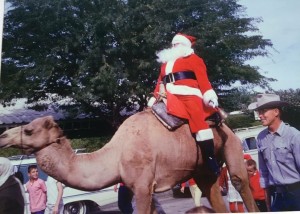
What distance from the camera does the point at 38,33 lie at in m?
2.08

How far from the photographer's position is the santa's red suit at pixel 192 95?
63.7 inches

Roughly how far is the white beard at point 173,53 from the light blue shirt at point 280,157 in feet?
1.86

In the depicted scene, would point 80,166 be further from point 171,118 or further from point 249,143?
point 249,143

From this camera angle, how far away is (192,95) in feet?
5.53

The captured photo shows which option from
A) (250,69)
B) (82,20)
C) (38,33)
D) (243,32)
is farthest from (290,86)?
(38,33)

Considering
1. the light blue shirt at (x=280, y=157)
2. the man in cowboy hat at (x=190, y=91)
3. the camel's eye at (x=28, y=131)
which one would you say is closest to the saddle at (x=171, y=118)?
the man in cowboy hat at (x=190, y=91)

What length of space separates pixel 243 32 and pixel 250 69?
213mm

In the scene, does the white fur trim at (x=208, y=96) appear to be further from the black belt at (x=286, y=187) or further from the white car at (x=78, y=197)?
the white car at (x=78, y=197)

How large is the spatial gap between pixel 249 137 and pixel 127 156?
73 cm

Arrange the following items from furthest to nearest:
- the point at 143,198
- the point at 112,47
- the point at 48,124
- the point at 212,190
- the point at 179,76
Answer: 1. the point at 112,47
2. the point at 212,190
3. the point at 179,76
4. the point at 48,124
5. the point at 143,198

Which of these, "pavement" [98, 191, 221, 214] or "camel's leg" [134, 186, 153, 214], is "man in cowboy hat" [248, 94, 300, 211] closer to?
"pavement" [98, 191, 221, 214]

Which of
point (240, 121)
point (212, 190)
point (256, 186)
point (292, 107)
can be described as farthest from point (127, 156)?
point (292, 107)

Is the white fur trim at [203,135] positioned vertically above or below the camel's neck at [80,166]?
above

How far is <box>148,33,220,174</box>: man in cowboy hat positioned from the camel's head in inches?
19.5
